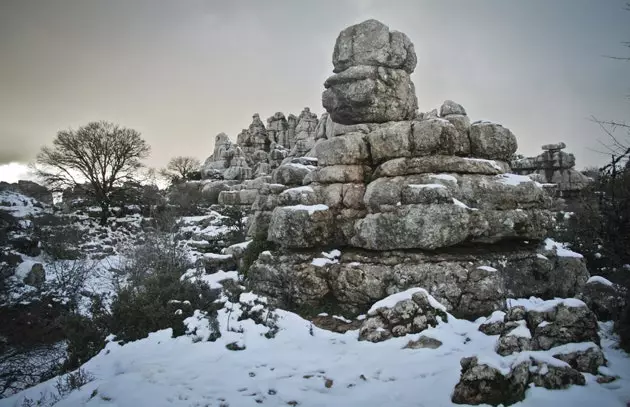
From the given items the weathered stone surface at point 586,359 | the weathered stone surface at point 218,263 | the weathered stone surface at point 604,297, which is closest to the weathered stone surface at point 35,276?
the weathered stone surface at point 218,263

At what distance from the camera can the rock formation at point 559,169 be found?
33094mm

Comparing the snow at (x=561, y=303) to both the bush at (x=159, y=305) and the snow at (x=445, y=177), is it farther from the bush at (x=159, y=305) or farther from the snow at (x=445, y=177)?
the bush at (x=159, y=305)

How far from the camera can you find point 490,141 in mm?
10734

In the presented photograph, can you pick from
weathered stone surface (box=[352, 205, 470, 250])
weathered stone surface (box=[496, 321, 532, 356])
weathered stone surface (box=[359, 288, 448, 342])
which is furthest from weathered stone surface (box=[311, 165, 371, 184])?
weathered stone surface (box=[496, 321, 532, 356])

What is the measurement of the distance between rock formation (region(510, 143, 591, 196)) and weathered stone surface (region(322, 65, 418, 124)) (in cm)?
2708

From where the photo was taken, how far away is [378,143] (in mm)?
10992

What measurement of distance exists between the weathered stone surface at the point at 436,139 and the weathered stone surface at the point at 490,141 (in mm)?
566

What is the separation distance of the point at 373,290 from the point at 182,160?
6501 centimetres

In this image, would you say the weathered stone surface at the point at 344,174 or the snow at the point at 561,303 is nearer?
the snow at the point at 561,303

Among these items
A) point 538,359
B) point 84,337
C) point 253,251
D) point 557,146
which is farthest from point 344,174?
point 557,146

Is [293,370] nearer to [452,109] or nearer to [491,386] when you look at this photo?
[491,386]

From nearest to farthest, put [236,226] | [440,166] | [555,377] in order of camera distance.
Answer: [555,377] → [440,166] → [236,226]

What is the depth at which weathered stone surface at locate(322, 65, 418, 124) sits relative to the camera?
12.5m

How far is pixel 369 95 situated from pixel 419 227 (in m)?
5.98
